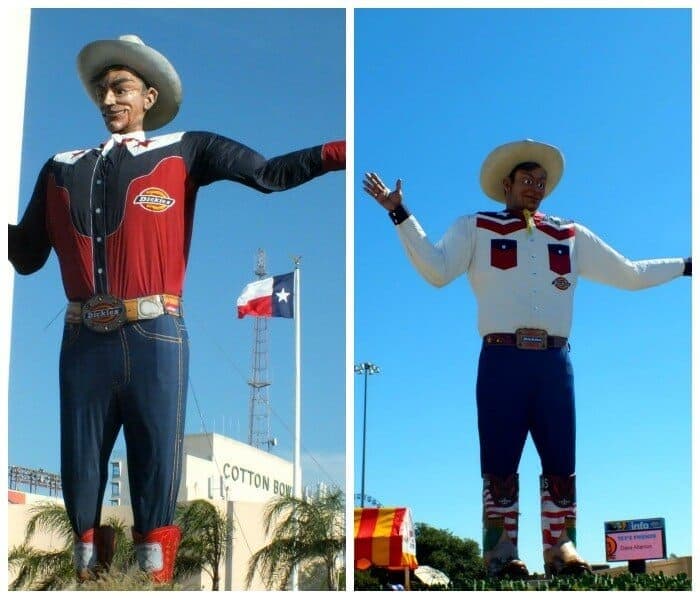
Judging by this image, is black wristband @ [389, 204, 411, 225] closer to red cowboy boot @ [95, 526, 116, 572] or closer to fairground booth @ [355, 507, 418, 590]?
fairground booth @ [355, 507, 418, 590]

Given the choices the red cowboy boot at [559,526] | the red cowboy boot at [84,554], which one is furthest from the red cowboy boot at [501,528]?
the red cowboy boot at [84,554]

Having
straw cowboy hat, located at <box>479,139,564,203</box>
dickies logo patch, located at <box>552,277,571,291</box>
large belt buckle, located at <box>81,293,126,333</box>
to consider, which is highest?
straw cowboy hat, located at <box>479,139,564,203</box>

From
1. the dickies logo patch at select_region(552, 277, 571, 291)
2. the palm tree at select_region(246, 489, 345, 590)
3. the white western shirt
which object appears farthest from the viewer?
the palm tree at select_region(246, 489, 345, 590)

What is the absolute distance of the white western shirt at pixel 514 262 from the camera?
30.6 feet

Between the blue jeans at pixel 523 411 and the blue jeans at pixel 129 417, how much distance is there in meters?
2.39

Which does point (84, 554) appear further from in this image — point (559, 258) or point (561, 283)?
point (559, 258)

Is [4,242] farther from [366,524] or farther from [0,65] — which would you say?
[366,524]

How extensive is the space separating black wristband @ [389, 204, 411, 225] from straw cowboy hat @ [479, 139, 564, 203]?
89 centimetres

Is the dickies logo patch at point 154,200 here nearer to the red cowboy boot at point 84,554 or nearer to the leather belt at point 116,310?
the leather belt at point 116,310

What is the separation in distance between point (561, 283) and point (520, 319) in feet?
1.54

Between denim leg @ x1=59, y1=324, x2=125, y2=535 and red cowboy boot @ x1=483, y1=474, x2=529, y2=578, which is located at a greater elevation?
denim leg @ x1=59, y1=324, x2=125, y2=535

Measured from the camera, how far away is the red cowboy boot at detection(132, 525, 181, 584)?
9.24 meters

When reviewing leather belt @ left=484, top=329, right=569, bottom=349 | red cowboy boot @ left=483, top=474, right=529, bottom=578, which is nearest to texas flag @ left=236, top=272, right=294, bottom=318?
leather belt @ left=484, top=329, right=569, bottom=349
